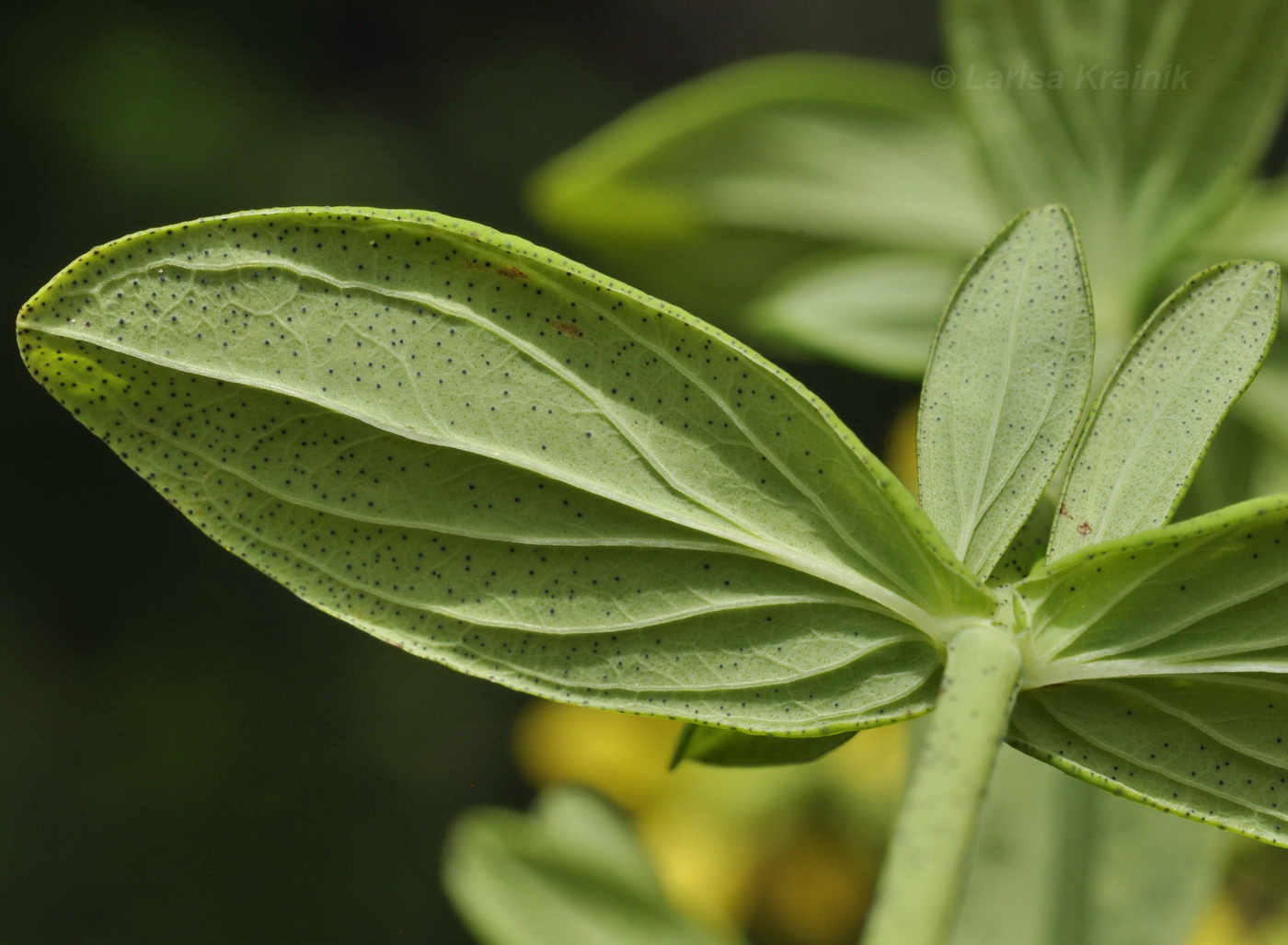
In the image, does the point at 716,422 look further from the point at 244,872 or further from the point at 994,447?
the point at 244,872

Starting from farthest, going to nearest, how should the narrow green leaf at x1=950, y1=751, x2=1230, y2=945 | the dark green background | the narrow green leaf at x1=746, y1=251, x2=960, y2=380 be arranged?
the dark green background < the narrow green leaf at x1=746, y1=251, x2=960, y2=380 < the narrow green leaf at x1=950, y1=751, x2=1230, y2=945

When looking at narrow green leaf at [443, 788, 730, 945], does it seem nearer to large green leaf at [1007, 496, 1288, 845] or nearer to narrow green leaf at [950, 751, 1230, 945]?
narrow green leaf at [950, 751, 1230, 945]

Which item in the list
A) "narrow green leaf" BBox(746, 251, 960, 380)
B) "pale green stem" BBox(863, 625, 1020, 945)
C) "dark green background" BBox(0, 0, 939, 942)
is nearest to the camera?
"pale green stem" BBox(863, 625, 1020, 945)

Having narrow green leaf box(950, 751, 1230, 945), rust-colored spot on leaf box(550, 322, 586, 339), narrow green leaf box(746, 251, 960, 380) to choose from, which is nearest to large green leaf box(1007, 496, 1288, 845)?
rust-colored spot on leaf box(550, 322, 586, 339)

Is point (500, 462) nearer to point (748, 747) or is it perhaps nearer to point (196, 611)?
point (748, 747)

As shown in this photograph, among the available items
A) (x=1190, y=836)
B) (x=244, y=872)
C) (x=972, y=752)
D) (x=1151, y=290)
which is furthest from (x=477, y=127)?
(x=972, y=752)

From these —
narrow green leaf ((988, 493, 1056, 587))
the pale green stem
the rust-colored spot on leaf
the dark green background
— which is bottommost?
the pale green stem

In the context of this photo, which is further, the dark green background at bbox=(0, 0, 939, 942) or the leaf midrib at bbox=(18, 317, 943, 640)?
the dark green background at bbox=(0, 0, 939, 942)

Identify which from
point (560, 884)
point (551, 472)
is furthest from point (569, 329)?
point (560, 884)
